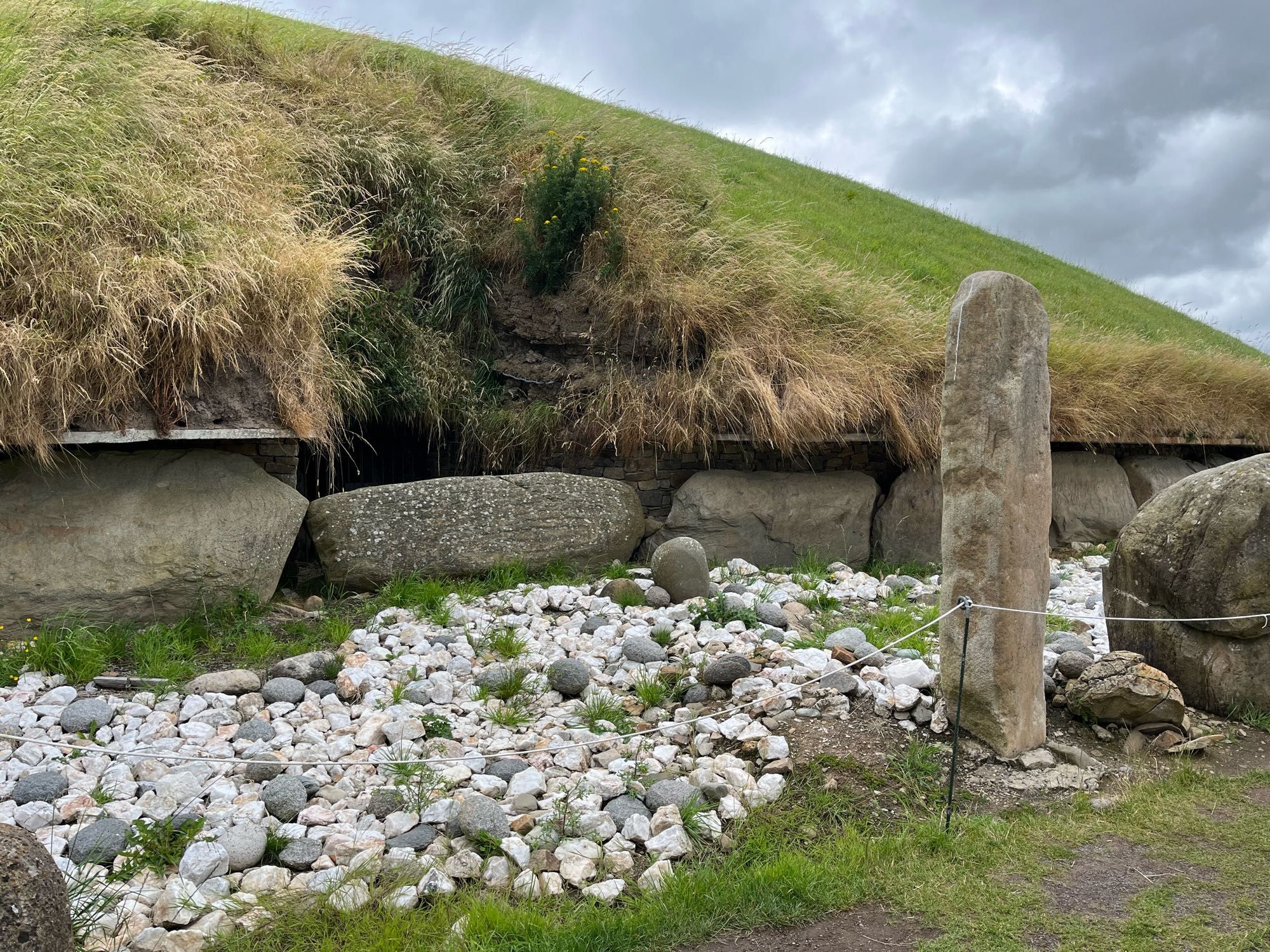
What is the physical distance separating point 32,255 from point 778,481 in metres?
5.60

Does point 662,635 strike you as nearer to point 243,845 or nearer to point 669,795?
point 669,795

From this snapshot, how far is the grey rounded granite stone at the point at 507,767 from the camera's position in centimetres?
421

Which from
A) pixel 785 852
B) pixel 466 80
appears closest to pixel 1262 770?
pixel 785 852

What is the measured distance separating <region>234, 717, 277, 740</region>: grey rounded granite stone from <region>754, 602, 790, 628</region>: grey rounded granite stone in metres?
2.91

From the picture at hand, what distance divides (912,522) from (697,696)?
4.00 meters

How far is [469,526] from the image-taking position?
6.86 m

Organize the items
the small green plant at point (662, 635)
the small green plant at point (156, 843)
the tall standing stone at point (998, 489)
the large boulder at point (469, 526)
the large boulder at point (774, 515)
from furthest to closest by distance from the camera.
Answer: the large boulder at point (774, 515), the large boulder at point (469, 526), the small green plant at point (662, 635), the tall standing stone at point (998, 489), the small green plant at point (156, 843)

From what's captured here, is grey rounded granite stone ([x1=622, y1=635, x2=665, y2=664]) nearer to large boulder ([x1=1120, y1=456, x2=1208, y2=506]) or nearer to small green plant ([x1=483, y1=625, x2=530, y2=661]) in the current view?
small green plant ([x1=483, y1=625, x2=530, y2=661])

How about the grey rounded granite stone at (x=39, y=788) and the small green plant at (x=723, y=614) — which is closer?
the grey rounded granite stone at (x=39, y=788)

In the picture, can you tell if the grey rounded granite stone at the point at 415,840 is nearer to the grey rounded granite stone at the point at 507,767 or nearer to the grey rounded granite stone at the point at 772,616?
the grey rounded granite stone at the point at 507,767

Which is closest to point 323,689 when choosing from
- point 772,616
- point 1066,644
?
point 772,616

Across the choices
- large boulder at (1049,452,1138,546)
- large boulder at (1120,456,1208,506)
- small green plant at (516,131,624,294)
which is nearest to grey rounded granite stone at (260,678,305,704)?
small green plant at (516,131,624,294)

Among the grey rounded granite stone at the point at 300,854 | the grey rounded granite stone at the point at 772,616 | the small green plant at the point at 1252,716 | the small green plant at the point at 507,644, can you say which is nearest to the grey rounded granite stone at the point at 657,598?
the grey rounded granite stone at the point at 772,616

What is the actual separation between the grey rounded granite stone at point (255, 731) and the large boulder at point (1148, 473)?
875cm
